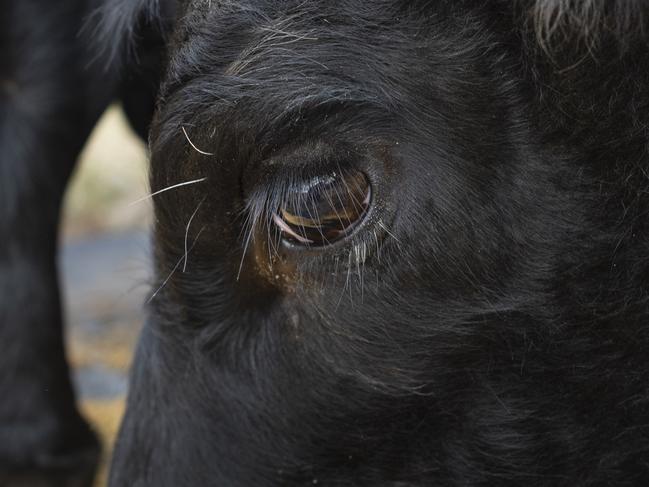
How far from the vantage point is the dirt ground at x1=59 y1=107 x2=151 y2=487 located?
4.35 metres

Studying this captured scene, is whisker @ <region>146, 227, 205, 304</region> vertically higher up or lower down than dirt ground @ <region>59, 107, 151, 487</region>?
higher up

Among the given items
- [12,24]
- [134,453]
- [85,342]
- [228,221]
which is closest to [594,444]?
[228,221]

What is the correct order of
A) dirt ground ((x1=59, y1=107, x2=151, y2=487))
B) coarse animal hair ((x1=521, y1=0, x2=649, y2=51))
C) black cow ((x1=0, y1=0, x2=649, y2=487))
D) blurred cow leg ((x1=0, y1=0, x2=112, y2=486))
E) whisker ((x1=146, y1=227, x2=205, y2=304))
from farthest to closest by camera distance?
1. dirt ground ((x1=59, y1=107, x2=151, y2=487))
2. blurred cow leg ((x1=0, y1=0, x2=112, y2=486))
3. whisker ((x1=146, y1=227, x2=205, y2=304))
4. black cow ((x1=0, y1=0, x2=649, y2=487))
5. coarse animal hair ((x1=521, y1=0, x2=649, y2=51))

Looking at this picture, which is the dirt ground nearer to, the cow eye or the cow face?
the cow face

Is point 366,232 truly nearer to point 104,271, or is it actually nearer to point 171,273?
point 171,273

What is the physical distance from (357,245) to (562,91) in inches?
15.0

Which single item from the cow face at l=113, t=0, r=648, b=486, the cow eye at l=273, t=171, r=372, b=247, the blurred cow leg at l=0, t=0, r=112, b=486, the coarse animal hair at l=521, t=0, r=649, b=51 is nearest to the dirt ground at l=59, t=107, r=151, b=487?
→ the blurred cow leg at l=0, t=0, r=112, b=486

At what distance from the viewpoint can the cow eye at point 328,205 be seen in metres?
1.61

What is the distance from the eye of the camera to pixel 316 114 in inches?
62.6

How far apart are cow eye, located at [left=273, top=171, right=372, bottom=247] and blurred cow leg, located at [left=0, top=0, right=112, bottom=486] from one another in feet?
5.38

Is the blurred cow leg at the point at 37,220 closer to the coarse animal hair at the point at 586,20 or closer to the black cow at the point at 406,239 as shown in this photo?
the black cow at the point at 406,239

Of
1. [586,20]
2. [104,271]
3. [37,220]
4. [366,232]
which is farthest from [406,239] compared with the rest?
[104,271]

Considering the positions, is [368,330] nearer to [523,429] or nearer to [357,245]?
[357,245]

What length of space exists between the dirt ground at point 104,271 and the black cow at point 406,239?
411 mm
